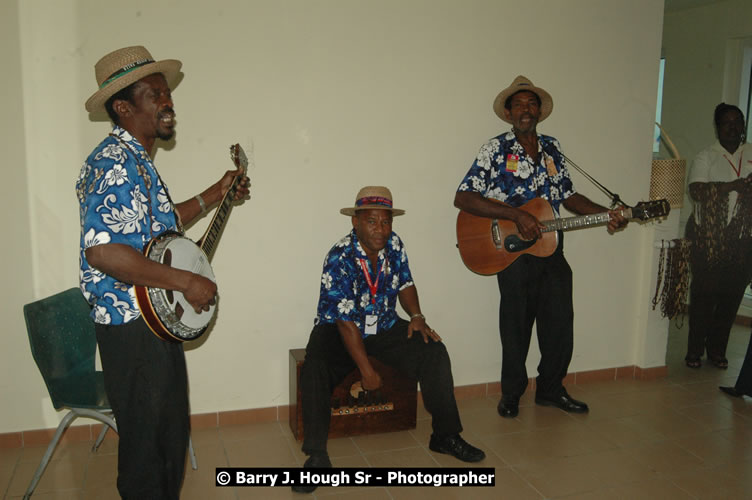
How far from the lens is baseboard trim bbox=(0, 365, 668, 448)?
10.3 feet

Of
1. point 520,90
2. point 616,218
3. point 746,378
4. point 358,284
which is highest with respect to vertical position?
point 520,90

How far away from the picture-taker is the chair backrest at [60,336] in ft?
8.38

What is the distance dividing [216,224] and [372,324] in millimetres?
1026

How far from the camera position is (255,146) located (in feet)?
10.8

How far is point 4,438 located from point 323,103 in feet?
7.92

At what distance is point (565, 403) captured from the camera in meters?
3.70

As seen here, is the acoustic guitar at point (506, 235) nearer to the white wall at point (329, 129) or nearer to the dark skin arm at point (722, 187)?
the white wall at point (329, 129)

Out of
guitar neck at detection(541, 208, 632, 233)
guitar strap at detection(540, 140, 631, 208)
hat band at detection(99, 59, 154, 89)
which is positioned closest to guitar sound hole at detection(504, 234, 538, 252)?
guitar neck at detection(541, 208, 632, 233)

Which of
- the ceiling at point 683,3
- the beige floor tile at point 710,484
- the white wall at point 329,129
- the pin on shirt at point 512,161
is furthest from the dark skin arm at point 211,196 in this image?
the ceiling at point 683,3

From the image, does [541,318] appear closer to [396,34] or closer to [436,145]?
[436,145]

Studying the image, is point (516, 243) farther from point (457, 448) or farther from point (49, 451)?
point (49, 451)

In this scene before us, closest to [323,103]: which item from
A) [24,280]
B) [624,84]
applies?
[24,280]

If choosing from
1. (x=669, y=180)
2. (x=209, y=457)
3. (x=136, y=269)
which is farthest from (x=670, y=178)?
(x=136, y=269)

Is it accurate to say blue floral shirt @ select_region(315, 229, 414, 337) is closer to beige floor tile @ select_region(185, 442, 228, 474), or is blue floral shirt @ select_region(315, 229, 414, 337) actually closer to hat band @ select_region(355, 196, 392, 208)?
hat band @ select_region(355, 196, 392, 208)
